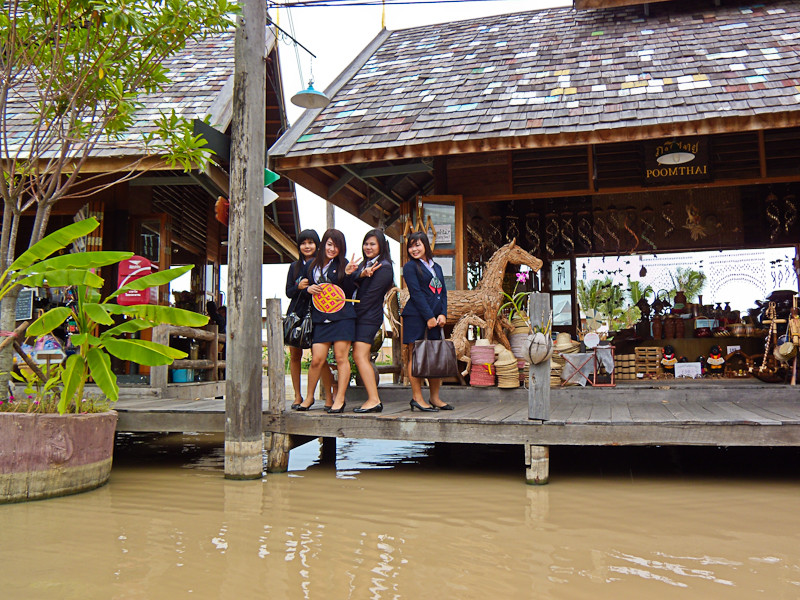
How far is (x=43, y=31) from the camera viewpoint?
548 centimetres

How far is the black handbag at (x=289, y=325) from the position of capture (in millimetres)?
6051

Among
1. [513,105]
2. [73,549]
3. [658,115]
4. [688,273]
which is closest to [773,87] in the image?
[658,115]

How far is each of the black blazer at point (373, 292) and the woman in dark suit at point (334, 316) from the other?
87 millimetres

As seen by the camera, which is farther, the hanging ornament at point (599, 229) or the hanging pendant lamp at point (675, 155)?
the hanging ornament at point (599, 229)

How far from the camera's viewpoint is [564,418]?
5539 millimetres

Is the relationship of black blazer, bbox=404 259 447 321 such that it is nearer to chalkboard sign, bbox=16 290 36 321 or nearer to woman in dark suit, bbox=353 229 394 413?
woman in dark suit, bbox=353 229 394 413

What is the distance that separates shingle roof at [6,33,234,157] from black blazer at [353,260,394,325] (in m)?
3.39

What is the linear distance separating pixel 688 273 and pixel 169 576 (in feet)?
33.2

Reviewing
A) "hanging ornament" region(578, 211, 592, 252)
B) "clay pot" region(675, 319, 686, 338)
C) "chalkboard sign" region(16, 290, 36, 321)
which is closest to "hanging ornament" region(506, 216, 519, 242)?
"hanging ornament" region(578, 211, 592, 252)

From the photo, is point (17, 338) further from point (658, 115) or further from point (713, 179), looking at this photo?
point (713, 179)

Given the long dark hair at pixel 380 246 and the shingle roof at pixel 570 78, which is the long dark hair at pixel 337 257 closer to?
the long dark hair at pixel 380 246

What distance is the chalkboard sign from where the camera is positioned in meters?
8.88

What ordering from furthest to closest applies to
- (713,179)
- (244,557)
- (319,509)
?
(713,179) → (319,509) → (244,557)

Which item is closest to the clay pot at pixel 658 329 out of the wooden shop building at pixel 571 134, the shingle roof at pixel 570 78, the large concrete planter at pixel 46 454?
the wooden shop building at pixel 571 134
